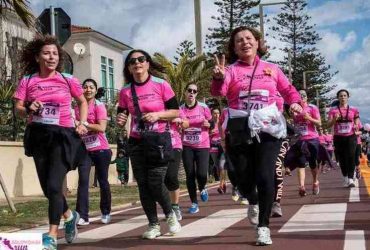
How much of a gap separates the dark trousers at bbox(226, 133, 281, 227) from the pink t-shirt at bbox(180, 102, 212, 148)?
3739 mm

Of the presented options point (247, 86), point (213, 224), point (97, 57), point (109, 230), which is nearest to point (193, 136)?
point (213, 224)

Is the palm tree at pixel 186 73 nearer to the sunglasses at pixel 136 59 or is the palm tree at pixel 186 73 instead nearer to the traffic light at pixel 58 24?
the traffic light at pixel 58 24

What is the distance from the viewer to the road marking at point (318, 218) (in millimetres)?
7207

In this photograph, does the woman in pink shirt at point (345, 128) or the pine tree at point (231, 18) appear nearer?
the woman in pink shirt at point (345, 128)

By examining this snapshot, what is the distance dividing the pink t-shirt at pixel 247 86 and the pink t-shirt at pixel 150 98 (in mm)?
778

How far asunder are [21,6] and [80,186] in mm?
2717

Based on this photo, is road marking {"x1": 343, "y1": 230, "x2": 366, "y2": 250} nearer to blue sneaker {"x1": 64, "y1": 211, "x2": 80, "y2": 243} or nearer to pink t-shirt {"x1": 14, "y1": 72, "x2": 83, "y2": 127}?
blue sneaker {"x1": 64, "y1": 211, "x2": 80, "y2": 243}

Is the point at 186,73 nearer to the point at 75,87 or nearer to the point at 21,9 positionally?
the point at 21,9

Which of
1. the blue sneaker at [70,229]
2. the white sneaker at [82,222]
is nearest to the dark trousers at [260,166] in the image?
the blue sneaker at [70,229]

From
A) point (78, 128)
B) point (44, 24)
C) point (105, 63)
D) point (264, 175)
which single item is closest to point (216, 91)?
point (264, 175)

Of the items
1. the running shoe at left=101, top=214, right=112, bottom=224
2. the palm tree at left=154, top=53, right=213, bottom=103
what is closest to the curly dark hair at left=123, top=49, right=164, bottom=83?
the running shoe at left=101, top=214, right=112, bottom=224

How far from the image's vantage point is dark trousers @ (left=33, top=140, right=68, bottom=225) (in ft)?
20.1

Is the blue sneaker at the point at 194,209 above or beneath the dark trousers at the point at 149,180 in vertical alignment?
beneath

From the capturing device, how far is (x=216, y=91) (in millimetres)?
6141
